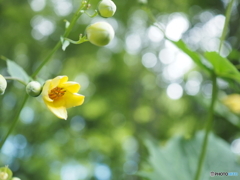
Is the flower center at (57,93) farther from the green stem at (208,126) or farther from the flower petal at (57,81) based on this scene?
the green stem at (208,126)

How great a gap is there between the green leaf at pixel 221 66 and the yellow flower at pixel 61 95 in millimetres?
418

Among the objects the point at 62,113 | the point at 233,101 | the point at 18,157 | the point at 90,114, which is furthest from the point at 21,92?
the point at 62,113

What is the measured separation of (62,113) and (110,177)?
15.5ft

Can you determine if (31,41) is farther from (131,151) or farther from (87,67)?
(131,151)

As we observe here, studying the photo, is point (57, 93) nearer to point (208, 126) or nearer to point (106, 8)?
point (106, 8)

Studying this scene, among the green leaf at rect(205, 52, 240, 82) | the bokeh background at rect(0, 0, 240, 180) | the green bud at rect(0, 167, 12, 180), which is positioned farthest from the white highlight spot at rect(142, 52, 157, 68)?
the green bud at rect(0, 167, 12, 180)

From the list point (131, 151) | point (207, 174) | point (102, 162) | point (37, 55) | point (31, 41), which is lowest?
point (131, 151)

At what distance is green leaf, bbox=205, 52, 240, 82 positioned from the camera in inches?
32.6

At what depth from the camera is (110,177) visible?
512 cm

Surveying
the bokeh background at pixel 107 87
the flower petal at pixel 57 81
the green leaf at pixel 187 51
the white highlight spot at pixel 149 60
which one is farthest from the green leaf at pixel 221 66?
the white highlight spot at pixel 149 60

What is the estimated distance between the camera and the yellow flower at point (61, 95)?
652 millimetres

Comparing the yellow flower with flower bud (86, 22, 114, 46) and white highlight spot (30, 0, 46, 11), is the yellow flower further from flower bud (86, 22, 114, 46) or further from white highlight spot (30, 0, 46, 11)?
white highlight spot (30, 0, 46, 11)

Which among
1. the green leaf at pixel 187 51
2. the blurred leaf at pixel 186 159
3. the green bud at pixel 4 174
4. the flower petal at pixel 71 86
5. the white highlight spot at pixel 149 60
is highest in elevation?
the flower petal at pixel 71 86

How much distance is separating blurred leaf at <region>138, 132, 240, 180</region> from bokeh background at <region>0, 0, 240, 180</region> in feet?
6.96
